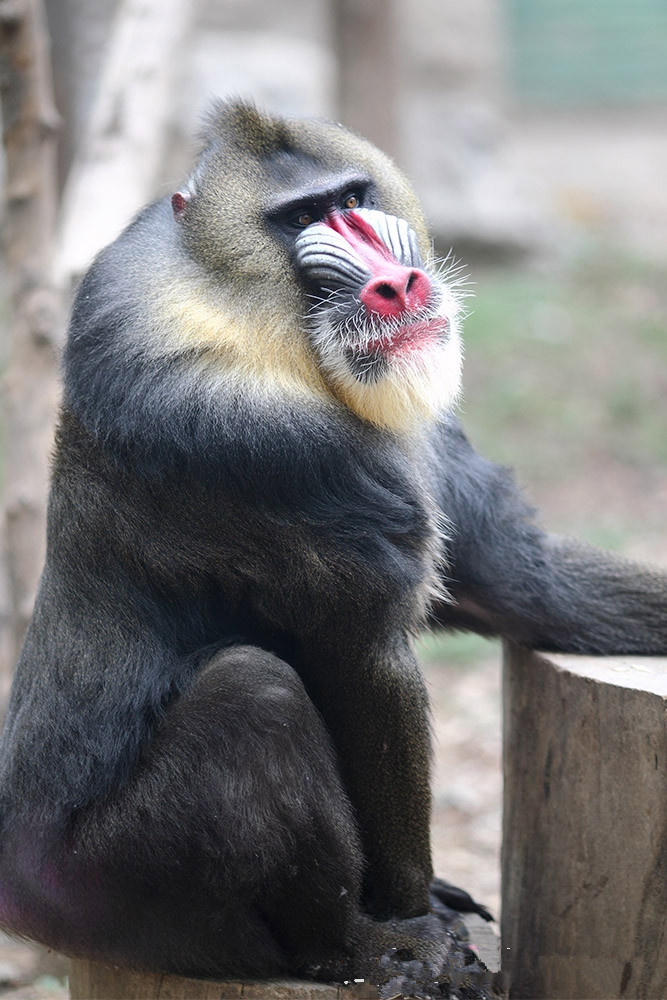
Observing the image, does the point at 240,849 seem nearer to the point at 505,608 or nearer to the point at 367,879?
the point at 367,879

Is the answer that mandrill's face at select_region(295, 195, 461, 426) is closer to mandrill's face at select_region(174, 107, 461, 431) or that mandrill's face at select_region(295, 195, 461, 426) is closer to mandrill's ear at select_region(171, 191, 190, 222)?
mandrill's face at select_region(174, 107, 461, 431)

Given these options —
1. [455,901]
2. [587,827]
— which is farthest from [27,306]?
[587,827]

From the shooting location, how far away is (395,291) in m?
3.07

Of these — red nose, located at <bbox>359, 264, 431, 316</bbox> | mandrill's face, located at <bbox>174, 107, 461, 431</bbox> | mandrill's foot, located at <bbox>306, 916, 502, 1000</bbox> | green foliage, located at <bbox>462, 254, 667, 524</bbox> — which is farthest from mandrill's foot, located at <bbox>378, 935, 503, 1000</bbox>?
green foliage, located at <bbox>462, 254, 667, 524</bbox>

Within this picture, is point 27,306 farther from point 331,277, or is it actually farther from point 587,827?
point 587,827

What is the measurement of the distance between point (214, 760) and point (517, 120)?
64.3ft

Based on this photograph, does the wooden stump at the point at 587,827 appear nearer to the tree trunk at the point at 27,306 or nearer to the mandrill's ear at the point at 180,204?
the mandrill's ear at the point at 180,204

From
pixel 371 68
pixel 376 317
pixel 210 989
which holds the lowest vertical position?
pixel 210 989

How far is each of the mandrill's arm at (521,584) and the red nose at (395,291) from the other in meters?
0.64

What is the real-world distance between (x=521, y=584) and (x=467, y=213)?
10.4m

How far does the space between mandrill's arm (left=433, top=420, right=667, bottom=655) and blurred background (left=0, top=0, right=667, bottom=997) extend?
0.26m

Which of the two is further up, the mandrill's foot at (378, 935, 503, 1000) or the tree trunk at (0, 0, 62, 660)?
the tree trunk at (0, 0, 62, 660)

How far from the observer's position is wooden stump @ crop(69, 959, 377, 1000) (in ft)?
10.1

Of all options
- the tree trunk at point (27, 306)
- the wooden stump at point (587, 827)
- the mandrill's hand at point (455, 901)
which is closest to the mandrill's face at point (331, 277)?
the wooden stump at point (587, 827)
